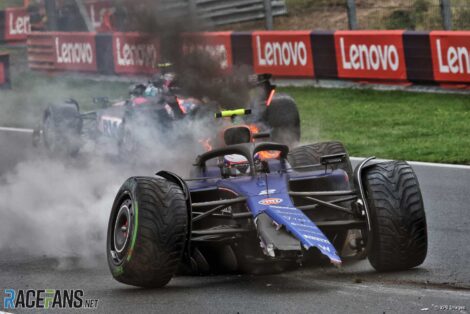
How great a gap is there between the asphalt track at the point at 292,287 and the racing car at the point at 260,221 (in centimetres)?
14

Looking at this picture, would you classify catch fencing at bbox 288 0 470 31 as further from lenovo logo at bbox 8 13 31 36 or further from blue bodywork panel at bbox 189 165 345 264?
blue bodywork panel at bbox 189 165 345 264

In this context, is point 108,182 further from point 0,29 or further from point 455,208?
point 0,29

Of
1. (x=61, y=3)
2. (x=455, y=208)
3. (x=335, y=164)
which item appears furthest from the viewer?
(x=61, y=3)

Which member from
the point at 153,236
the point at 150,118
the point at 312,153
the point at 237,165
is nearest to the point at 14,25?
the point at 150,118

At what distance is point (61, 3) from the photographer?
2897cm

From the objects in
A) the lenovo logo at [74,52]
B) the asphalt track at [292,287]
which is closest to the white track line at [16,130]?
the lenovo logo at [74,52]

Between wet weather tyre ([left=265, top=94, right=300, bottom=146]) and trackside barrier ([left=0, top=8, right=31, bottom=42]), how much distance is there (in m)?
22.6

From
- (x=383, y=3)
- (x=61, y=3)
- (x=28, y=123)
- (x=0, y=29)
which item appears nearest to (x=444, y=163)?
(x=28, y=123)

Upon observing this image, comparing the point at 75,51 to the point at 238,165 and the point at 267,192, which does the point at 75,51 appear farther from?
the point at 267,192

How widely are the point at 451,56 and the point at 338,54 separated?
8.62 ft

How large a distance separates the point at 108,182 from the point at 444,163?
13.5ft

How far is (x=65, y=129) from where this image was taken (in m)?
15.5

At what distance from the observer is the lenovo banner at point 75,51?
26500 millimetres

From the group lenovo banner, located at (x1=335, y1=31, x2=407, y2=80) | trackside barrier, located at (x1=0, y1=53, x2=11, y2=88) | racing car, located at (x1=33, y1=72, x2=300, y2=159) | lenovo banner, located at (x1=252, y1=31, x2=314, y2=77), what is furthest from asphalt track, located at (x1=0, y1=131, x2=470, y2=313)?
trackside barrier, located at (x1=0, y1=53, x2=11, y2=88)
